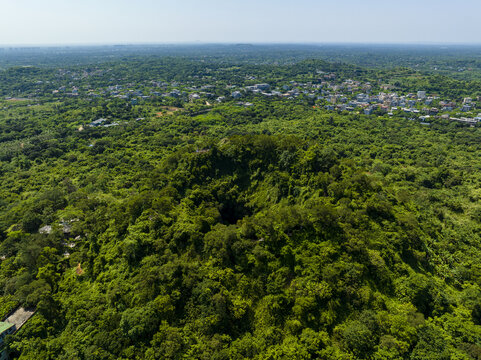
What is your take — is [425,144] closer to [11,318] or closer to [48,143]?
[11,318]

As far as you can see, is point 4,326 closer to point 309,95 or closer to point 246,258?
point 246,258

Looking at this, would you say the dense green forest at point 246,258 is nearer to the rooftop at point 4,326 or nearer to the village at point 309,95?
the rooftop at point 4,326

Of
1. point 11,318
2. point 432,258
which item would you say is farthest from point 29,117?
point 432,258

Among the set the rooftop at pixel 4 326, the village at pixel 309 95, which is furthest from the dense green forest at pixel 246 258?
the village at pixel 309 95

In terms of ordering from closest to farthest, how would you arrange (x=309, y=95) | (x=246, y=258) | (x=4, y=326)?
(x=4, y=326) → (x=246, y=258) → (x=309, y=95)

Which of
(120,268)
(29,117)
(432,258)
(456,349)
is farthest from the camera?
(29,117)

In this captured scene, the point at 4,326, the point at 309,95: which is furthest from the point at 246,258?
the point at 309,95

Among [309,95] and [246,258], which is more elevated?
[309,95]

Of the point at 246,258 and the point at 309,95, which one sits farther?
the point at 309,95
